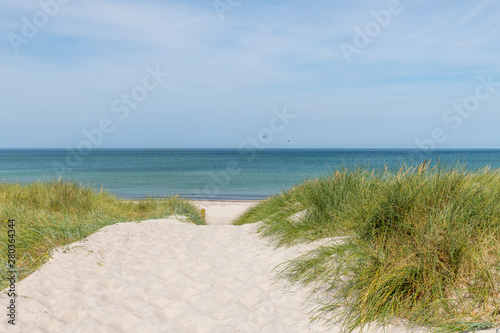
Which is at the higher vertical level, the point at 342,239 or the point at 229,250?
the point at 342,239

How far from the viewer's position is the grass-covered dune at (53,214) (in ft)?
18.2

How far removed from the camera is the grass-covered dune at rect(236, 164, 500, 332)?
319 cm

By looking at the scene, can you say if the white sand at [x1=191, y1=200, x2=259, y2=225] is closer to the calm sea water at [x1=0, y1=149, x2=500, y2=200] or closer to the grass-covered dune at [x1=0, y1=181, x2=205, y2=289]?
the grass-covered dune at [x1=0, y1=181, x2=205, y2=289]

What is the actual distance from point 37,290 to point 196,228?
420 centimetres

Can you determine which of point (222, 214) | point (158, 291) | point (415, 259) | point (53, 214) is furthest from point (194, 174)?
point (415, 259)

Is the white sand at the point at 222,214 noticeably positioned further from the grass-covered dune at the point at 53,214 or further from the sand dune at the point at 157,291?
the sand dune at the point at 157,291

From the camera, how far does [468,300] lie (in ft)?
10.5

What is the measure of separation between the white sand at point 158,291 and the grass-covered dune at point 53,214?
38 centimetres

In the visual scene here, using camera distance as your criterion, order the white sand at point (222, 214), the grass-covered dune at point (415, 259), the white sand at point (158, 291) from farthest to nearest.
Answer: the white sand at point (222, 214), the white sand at point (158, 291), the grass-covered dune at point (415, 259)

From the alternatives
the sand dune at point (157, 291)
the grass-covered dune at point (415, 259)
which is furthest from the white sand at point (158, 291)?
the grass-covered dune at point (415, 259)

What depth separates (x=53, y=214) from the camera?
7.71 m

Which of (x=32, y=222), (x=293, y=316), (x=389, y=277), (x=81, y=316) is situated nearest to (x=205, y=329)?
(x=293, y=316)

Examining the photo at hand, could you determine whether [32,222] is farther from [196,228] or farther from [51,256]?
[196,228]

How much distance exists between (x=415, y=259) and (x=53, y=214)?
7.41 m
